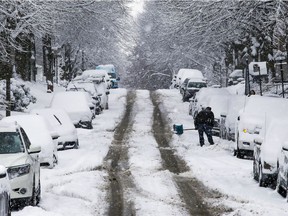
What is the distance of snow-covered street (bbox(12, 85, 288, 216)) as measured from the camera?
12109 mm

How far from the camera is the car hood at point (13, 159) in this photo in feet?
36.5

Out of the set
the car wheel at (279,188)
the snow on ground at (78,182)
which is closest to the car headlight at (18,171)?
the snow on ground at (78,182)

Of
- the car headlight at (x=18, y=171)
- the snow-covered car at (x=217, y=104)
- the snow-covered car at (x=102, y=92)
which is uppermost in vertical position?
the snow-covered car at (x=102, y=92)

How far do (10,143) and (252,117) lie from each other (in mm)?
10979

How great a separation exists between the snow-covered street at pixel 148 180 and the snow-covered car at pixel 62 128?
0.33 meters

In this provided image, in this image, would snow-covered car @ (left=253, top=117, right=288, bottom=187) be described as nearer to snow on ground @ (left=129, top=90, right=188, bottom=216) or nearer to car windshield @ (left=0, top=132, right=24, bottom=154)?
snow on ground @ (left=129, top=90, right=188, bottom=216)

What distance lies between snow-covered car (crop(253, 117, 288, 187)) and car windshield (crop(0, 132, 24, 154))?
5570 millimetres

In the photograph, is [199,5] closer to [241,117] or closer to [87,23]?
[241,117]

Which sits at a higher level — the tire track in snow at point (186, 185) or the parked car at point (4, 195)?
the parked car at point (4, 195)

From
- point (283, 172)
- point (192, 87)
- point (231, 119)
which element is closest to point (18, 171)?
point (283, 172)

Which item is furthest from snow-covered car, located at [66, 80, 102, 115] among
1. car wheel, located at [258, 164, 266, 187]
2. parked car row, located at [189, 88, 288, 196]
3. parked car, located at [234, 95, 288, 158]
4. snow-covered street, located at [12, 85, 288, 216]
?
car wheel, located at [258, 164, 266, 187]

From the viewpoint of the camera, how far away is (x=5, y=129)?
12570 mm

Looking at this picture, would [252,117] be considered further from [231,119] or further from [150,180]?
[150,180]

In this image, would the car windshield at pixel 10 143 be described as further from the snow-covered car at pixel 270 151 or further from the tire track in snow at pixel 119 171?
the snow-covered car at pixel 270 151
